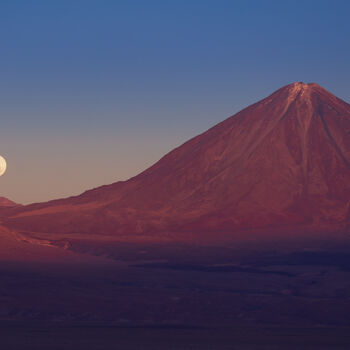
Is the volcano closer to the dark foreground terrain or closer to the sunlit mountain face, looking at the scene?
the sunlit mountain face

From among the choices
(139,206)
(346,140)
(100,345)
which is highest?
(346,140)

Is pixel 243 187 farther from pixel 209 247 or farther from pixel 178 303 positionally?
pixel 178 303

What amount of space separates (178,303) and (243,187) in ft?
208

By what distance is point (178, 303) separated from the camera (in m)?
66.3

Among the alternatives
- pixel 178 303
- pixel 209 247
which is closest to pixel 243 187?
pixel 209 247

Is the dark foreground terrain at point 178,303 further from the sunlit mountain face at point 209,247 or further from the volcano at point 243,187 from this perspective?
the volcano at point 243,187

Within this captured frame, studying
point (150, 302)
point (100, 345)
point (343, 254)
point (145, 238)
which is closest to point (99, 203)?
point (145, 238)

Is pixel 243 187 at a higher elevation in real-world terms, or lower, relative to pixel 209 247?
higher

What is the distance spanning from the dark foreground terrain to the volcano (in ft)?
68.3

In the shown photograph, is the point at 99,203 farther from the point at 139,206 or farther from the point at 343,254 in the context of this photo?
the point at 343,254

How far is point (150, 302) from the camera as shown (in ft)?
217

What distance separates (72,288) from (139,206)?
201 feet

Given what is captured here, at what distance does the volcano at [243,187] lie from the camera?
12331 centimetres

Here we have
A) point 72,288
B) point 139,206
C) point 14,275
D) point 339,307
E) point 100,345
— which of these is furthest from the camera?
point 139,206
